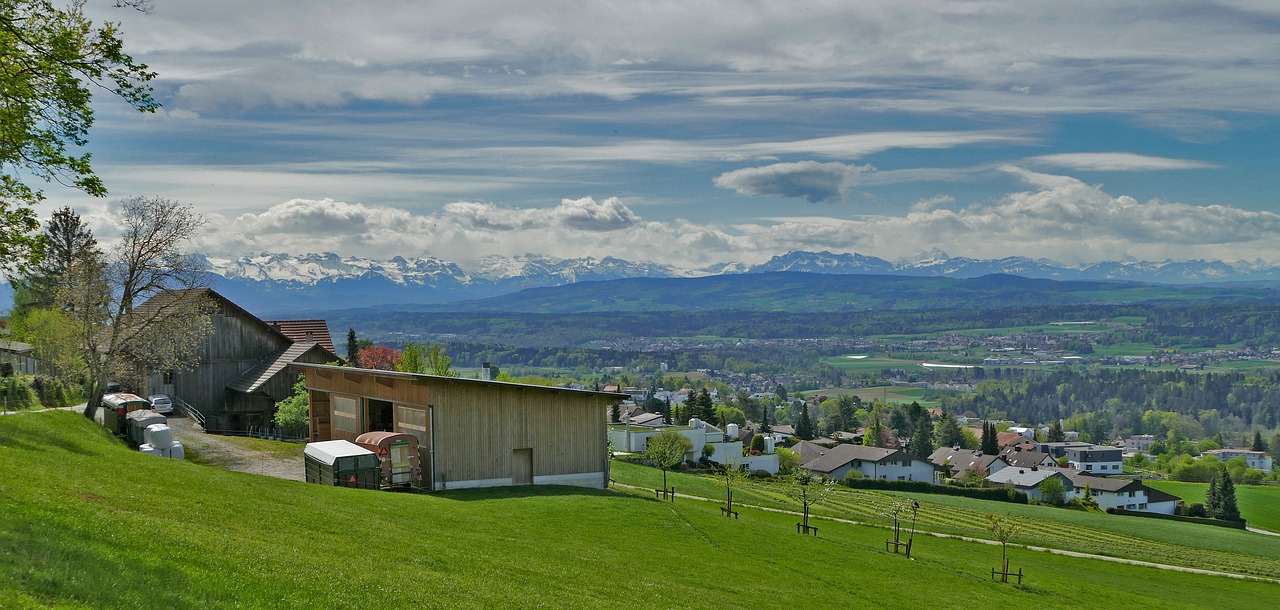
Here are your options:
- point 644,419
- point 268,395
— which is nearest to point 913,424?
point 644,419

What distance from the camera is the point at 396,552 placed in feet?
58.1

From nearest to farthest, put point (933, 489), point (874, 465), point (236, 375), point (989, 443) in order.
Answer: point (236, 375), point (933, 489), point (874, 465), point (989, 443)

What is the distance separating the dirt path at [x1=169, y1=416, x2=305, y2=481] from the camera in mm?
34091

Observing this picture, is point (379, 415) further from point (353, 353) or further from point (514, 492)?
point (353, 353)

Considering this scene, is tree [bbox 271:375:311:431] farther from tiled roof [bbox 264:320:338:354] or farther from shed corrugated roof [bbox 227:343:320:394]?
tiled roof [bbox 264:320:338:354]

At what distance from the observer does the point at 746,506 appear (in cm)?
5144

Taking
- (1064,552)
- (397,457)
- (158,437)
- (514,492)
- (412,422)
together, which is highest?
(412,422)

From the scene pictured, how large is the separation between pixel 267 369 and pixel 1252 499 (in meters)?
121

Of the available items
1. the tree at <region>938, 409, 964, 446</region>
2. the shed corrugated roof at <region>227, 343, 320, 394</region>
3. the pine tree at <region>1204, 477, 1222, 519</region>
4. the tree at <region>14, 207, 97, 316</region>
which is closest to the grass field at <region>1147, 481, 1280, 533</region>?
the pine tree at <region>1204, 477, 1222, 519</region>

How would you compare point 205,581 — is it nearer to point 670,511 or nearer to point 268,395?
point 670,511

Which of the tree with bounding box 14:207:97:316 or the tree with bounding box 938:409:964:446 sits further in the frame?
the tree with bounding box 938:409:964:446

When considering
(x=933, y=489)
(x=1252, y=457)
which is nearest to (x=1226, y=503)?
(x=933, y=489)

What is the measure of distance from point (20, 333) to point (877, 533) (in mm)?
51330

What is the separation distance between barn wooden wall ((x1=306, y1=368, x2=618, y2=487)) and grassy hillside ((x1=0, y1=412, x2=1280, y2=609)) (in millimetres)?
1757
